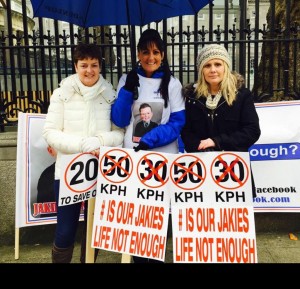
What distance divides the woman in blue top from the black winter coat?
0.11 metres

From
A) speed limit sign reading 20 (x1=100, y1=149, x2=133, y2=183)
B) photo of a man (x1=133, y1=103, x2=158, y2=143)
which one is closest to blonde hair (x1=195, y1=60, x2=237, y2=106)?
photo of a man (x1=133, y1=103, x2=158, y2=143)

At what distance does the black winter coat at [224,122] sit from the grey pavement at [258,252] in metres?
1.64

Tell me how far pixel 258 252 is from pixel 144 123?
85.9 inches

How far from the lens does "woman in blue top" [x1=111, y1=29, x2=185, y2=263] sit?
9.71 feet

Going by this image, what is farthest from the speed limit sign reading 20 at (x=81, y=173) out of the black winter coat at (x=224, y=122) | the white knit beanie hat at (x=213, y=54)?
the white knit beanie hat at (x=213, y=54)

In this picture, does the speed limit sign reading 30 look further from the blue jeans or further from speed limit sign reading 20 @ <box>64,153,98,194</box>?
the blue jeans

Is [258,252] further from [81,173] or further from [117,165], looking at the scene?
[81,173]

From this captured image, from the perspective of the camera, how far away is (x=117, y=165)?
3000 mm

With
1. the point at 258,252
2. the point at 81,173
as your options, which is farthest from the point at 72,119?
the point at 258,252

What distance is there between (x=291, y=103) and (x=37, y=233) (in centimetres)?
329

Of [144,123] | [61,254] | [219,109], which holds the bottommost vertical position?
[61,254]

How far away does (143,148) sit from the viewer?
2.95 m

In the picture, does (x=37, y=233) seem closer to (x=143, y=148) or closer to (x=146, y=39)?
(x=143, y=148)
